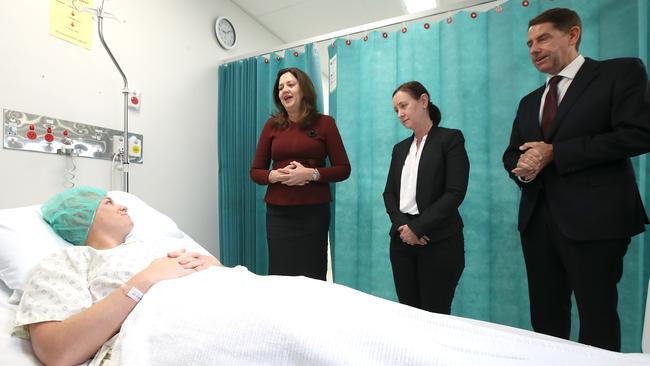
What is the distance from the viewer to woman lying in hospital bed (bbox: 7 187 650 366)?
59 centimetres

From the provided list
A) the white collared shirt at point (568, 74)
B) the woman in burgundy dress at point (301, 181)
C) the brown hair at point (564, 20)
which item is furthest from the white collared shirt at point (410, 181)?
the brown hair at point (564, 20)

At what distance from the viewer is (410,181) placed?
1621 mm

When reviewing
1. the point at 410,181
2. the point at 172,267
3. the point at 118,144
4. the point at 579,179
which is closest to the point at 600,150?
the point at 579,179

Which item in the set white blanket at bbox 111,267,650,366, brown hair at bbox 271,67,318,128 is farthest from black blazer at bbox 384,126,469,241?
white blanket at bbox 111,267,650,366

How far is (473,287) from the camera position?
1.86 m

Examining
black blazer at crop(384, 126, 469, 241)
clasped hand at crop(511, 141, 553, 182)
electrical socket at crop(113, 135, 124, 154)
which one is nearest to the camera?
clasped hand at crop(511, 141, 553, 182)

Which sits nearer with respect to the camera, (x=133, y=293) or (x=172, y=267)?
(x=133, y=293)

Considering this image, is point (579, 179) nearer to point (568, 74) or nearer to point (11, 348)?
point (568, 74)

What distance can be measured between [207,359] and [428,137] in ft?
4.32

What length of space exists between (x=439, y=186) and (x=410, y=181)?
0.13 m

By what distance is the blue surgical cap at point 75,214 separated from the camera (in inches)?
44.3

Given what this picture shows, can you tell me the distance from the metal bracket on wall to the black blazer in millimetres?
1619

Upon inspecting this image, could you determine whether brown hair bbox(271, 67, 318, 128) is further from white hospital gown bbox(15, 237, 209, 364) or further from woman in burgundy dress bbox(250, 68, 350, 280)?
white hospital gown bbox(15, 237, 209, 364)

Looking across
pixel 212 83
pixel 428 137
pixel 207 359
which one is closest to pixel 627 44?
pixel 428 137
